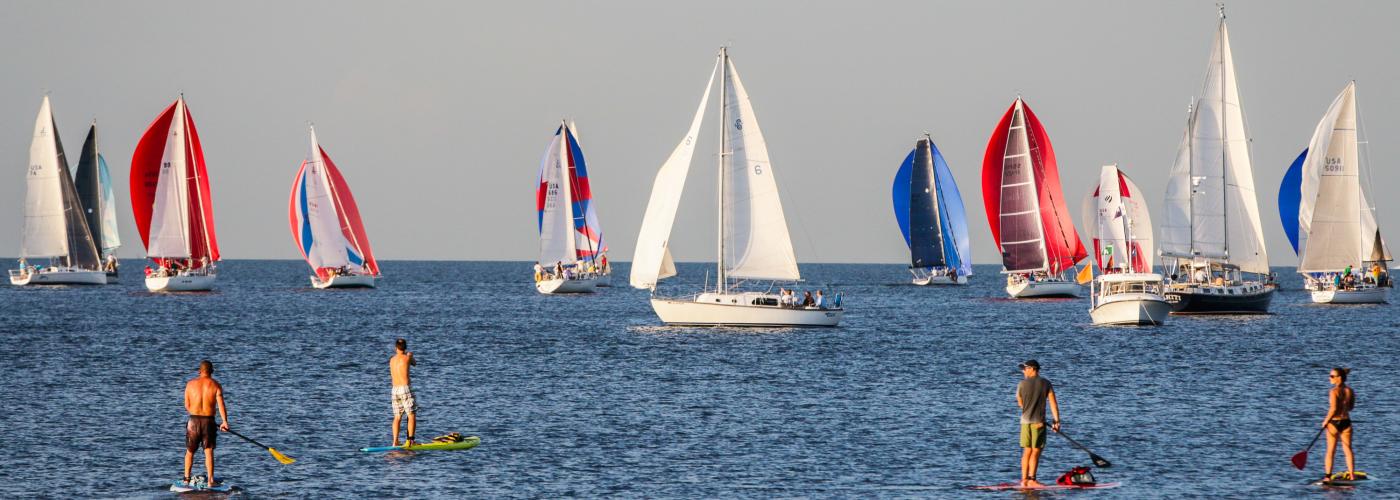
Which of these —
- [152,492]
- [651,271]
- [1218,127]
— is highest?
[1218,127]

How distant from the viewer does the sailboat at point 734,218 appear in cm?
6012

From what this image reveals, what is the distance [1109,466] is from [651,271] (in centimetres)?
3460

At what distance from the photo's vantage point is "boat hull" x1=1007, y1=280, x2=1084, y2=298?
319 feet

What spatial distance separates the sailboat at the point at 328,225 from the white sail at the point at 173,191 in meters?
8.14

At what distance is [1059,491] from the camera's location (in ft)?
82.3

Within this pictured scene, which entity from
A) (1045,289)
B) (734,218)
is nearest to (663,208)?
(734,218)

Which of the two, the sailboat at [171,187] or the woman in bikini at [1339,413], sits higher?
the sailboat at [171,187]

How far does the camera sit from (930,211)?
11500 centimetres

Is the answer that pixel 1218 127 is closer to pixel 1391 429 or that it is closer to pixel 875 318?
pixel 875 318

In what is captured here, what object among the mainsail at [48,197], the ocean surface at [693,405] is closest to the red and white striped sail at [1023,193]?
the ocean surface at [693,405]

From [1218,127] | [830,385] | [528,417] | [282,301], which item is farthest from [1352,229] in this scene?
[282,301]

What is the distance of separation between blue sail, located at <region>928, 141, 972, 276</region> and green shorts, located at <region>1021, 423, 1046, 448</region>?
8812 centimetres

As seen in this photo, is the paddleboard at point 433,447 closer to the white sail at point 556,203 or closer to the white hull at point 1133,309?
the white hull at point 1133,309

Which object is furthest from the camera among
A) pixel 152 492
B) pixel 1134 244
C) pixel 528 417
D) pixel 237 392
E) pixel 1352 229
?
pixel 1134 244
